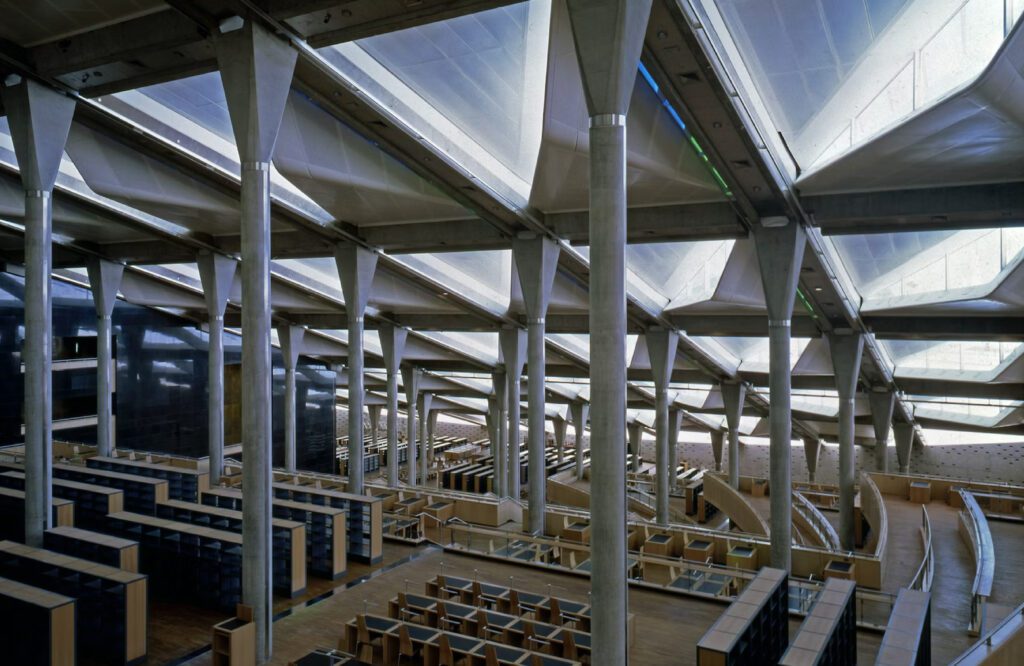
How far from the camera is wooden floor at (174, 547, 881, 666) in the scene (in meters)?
11.5

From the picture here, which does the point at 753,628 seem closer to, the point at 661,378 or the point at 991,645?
the point at 991,645

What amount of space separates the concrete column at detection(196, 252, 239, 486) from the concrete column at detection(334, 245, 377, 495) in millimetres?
4717

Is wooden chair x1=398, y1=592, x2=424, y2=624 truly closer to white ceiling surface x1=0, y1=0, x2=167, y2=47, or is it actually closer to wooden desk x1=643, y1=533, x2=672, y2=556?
wooden desk x1=643, y1=533, x2=672, y2=556

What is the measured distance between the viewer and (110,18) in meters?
12.4

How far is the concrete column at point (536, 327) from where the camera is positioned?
770 inches

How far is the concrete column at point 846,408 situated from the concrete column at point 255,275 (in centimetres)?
1953

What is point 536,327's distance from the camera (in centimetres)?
2020

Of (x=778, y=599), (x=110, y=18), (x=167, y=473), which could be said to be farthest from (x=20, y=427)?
(x=778, y=599)

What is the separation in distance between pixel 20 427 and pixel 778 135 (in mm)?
29847

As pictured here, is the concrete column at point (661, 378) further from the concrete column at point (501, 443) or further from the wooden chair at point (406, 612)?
the wooden chair at point (406, 612)

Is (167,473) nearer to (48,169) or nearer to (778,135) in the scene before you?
(48,169)

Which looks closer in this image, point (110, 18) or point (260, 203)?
point (260, 203)

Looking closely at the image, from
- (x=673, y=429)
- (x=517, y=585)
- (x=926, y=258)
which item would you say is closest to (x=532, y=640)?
(x=517, y=585)

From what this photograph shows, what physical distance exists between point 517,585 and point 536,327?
25.0 ft
